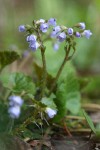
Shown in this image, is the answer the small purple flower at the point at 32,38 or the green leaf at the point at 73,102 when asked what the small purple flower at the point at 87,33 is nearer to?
the small purple flower at the point at 32,38

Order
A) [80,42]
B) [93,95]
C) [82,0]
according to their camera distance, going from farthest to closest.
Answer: [82,0], [80,42], [93,95]

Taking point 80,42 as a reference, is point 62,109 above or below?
below

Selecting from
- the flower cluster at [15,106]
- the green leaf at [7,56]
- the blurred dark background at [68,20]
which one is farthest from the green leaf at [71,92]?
the blurred dark background at [68,20]

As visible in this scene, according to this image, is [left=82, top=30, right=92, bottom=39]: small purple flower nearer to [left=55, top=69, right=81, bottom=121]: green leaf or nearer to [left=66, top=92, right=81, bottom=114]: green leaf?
[left=55, top=69, right=81, bottom=121]: green leaf

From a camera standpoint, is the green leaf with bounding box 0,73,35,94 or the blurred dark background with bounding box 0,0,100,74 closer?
the green leaf with bounding box 0,73,35,94

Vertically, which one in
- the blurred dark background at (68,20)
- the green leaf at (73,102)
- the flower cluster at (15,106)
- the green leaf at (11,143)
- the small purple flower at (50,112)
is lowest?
the green leaf at (11,143)

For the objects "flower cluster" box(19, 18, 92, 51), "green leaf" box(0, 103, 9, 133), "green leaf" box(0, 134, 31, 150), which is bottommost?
"green leaf" box(0, 134, 31, 150)

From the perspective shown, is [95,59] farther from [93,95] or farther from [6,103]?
[6,103]

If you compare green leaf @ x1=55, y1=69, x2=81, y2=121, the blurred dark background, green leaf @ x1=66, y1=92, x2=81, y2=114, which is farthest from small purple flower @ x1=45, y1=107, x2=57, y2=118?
the blurred dark background

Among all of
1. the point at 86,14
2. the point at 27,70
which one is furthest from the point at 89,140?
the point at 86,14
